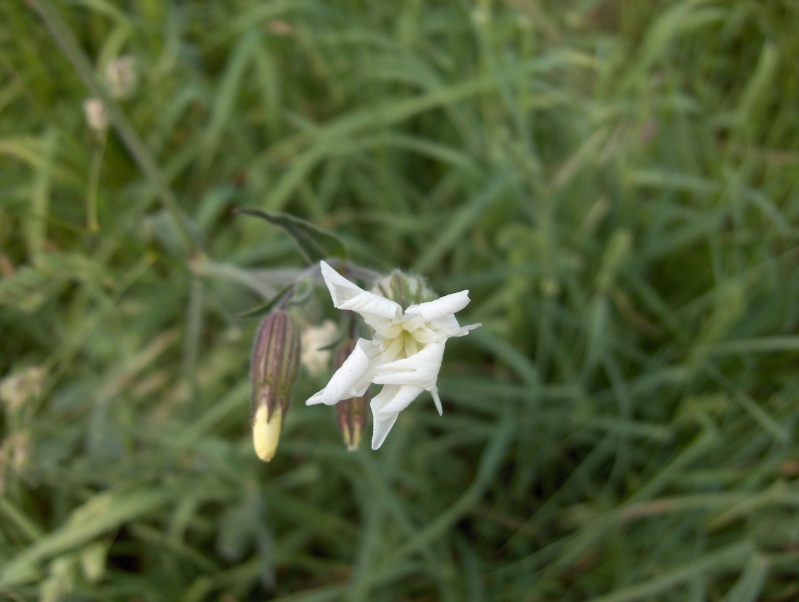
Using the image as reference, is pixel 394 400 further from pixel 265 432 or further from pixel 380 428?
pixel 265 432

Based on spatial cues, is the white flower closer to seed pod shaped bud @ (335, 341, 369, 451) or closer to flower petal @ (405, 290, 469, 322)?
flower petal @ (405, 290, 469, 322)

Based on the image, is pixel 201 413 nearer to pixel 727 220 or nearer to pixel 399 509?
pixel 399 509

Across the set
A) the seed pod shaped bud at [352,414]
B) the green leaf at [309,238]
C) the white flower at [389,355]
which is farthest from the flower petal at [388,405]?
the green leaf at [309,238]

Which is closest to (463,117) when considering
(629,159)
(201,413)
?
(629,159)

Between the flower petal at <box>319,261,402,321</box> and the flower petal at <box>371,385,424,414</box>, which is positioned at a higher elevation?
the flower petal at <box>319,261,402,321</box>

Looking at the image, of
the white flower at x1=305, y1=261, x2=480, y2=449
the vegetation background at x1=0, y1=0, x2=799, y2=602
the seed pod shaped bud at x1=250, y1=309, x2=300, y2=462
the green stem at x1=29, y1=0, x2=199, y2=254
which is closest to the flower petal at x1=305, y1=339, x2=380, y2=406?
the white flower at x1=305, y1=261, x2=480, y2=449

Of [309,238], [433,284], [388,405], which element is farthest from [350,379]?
[433,284]
